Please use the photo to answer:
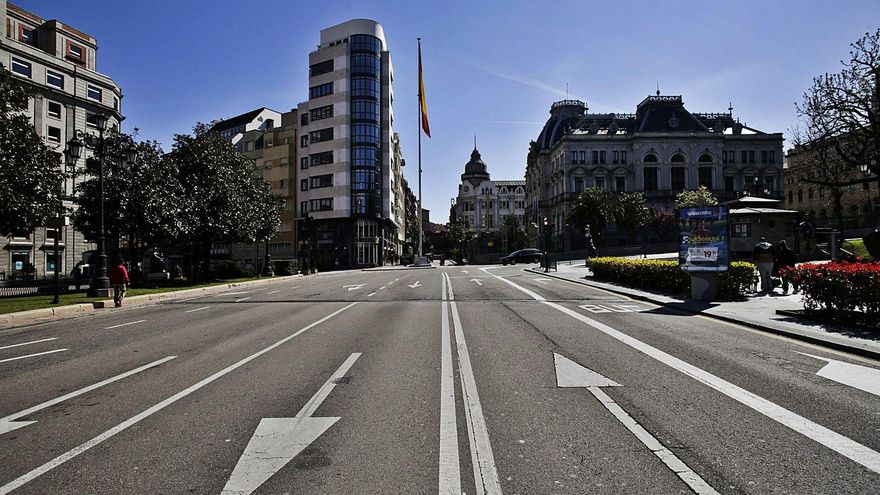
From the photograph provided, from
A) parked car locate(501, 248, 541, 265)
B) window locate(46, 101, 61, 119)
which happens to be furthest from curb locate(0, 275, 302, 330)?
parked car locate(501, 248, 541, 265)

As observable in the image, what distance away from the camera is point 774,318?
11.5m

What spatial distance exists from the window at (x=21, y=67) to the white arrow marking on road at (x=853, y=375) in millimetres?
62985

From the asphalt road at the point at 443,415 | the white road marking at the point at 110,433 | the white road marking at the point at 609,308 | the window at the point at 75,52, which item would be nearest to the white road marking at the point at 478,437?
the asphalt road at the point at 443,415

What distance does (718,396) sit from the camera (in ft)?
18.5

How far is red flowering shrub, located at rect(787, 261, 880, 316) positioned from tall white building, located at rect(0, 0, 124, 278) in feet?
175

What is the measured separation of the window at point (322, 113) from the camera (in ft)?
234

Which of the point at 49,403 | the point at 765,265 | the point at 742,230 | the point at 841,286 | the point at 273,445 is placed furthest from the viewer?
the point at 742,230

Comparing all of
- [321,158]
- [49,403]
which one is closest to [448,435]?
[49,403]

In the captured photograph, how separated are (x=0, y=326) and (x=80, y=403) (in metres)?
11.1

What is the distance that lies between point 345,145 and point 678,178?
5591 cm

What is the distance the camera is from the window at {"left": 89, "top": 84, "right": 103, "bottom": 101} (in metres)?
56.3

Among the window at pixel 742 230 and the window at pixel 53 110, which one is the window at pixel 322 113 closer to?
the window at pixel 53 110

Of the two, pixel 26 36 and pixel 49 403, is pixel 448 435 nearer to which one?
pixel 49 403

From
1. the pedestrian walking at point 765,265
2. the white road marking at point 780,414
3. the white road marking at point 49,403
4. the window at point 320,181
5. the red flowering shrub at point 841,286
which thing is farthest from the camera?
the window at point 320,181
